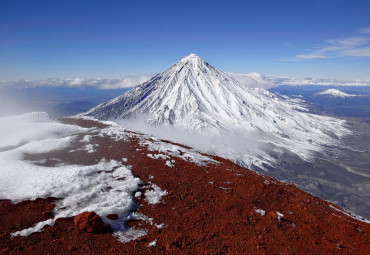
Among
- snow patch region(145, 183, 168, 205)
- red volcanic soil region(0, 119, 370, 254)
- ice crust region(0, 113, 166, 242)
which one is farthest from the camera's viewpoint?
snow patch region(145, 183, 168, 205)

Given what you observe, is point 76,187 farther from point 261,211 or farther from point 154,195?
point 261,211

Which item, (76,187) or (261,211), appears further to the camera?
(76,187)

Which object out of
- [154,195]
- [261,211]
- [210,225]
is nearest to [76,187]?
[154,195]

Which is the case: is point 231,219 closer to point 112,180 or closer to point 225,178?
point 225,178

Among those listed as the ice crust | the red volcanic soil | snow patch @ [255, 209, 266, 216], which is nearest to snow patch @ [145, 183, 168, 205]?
the ice crust

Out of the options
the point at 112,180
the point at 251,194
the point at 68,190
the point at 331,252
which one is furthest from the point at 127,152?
the point at 331,252

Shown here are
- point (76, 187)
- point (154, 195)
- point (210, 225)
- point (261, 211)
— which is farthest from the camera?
point (76, 187)

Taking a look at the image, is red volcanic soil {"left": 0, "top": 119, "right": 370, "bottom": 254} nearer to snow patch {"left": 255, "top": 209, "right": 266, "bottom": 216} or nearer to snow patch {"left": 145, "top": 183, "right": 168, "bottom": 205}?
snow patch {"left": 255, "top": 209, "right": 266, "bottom": 216}

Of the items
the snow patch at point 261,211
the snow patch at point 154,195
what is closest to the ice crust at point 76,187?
the snow patch at point 154,195
